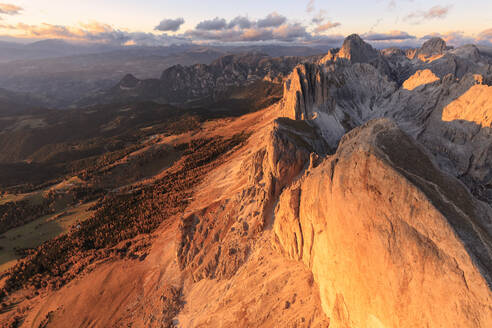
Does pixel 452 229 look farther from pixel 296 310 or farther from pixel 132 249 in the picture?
pixel 132 249

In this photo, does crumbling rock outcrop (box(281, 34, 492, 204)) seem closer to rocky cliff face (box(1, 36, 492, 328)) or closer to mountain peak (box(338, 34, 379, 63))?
rocky cliff face (box(1, 36, 492, 328))

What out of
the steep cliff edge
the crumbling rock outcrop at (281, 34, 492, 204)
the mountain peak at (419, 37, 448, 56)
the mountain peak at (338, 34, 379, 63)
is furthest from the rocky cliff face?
the mountain peak at (419, 37, 448, 56)

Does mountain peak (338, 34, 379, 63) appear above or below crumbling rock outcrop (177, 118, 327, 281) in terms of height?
above

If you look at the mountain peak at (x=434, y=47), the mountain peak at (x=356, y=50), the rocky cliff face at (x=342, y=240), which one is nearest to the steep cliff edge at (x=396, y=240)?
the rocky cliff face at (x=342, y=240)

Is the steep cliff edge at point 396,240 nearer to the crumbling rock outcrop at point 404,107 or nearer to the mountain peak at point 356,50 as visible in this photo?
the crumbling rock outcrop at point 404,107

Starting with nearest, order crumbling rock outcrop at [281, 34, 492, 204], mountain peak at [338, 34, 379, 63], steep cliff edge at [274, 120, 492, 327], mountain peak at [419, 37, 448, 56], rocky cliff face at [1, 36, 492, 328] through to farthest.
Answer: steep cliff edge at [274, 120, 492, 327]
rocky cliff face at [1, 36, 492, 328]
crumbling rock outcrop at [281, 34, 492, 204]
mountain peak at [338, 34, 379, 63]
mountain peak at [419, 37, 448, 56]

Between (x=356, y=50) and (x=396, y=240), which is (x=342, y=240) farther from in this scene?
(x=356, y=50)
